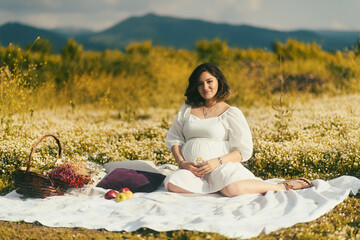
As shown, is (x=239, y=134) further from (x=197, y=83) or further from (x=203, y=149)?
(x=197, y=83)

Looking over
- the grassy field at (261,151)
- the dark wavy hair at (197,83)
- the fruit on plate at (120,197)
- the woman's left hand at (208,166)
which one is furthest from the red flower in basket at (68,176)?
the dark wavy hair at (197,83)

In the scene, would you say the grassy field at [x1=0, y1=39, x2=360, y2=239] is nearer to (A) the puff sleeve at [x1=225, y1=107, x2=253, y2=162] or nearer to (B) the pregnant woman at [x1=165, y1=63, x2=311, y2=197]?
(B) the pregnant woman at [x1=165, y1=63, x2=311, y2=197]

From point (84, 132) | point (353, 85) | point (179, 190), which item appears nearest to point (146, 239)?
point (179, 190)

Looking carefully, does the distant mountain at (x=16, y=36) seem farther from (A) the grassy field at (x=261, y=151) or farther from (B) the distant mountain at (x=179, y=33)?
(B) the distant mountain at (x=179, y=33)

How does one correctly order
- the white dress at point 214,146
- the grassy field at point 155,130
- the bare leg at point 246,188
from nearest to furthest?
the grassy field at point 155,130 < the bare leg at point 246,188 < the white dress at point 214,146

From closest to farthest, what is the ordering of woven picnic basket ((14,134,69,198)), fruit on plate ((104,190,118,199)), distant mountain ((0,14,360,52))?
woven picnic basket ((14,134,69,198)), fruit on plate ((104,190,118,199)), distant mountain ((0,14,360,52))

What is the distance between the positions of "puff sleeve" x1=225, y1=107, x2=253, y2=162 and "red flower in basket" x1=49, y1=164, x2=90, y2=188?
7.35ft

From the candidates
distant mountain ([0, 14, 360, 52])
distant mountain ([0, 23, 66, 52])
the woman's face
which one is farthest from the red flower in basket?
distant mountain ([0, 14, 360, 52])

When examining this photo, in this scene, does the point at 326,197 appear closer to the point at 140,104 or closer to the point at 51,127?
the point at 51,127

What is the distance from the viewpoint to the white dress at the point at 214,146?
5488mm

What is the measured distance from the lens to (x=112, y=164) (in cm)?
704

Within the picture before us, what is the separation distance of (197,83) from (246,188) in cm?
168

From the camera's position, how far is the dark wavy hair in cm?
586

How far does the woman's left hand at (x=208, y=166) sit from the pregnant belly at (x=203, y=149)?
0.13 meters
